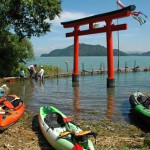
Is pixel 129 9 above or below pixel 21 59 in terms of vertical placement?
above

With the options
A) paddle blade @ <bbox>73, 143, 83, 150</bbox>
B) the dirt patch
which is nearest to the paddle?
the dirt patch

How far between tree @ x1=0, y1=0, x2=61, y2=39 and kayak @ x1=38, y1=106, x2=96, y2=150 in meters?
13.2

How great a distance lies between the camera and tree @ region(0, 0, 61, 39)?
24.1 metres

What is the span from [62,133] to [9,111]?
4035 mm

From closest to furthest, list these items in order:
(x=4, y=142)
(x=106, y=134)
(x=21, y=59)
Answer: (x=4, y=142), (x=106, y=134), (x=21, y=59)

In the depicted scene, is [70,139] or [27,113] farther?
[27,113]

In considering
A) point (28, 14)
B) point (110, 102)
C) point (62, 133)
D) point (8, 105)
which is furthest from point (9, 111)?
point (28, 14)

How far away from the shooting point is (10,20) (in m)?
26.6

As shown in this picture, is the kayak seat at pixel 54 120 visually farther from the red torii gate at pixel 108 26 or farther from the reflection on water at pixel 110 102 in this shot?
the red torii gate at pixel 108 26

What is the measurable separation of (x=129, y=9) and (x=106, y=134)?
13.2 metres

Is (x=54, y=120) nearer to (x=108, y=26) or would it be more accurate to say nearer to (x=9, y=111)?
(x=9, y=111)

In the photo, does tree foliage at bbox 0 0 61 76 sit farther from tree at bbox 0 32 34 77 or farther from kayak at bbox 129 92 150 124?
kayak at bbox 129 92 150 124

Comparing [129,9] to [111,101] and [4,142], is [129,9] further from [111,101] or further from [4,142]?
[4,142]

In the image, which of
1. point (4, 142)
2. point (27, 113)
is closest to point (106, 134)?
point (4, 142)
